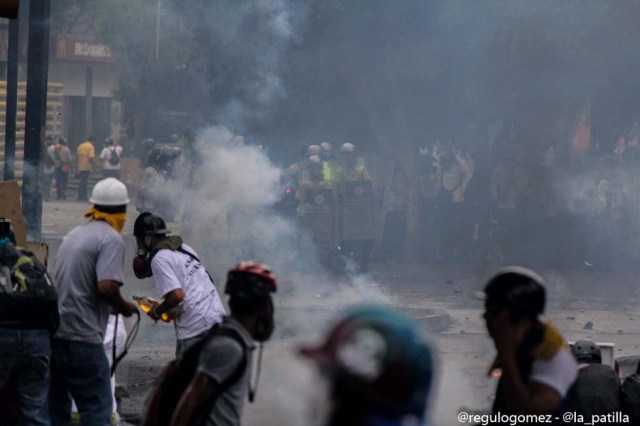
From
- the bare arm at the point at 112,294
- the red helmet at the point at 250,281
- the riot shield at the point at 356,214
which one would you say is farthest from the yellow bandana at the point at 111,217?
the riot shield at the point at 356,214

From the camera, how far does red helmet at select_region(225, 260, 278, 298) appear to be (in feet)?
11.8

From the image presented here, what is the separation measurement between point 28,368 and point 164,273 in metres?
1.10

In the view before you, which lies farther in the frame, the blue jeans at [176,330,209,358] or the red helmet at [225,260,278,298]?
the blue jeans at [176,330,209,358]

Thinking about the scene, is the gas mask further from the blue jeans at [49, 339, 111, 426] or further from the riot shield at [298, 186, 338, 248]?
the riot shield at [298, 186, 338, 248]

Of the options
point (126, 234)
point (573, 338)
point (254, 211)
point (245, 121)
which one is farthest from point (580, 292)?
point (126, 234)

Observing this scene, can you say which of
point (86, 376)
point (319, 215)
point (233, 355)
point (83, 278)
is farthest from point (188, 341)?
point (319, 215)

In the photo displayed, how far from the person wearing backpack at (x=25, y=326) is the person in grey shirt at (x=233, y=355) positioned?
1.59m

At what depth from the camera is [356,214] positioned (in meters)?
14.6

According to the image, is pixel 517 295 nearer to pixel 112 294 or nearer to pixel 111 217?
pixel 112 294

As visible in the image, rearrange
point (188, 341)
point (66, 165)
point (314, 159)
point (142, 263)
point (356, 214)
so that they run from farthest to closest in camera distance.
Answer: point (66, 165) < point (356, 214) < point (314, 159) < point (142, 263) < point (188, 341)

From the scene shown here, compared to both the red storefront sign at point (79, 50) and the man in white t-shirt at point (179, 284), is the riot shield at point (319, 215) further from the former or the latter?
the red storefront sign at point (79, 50)

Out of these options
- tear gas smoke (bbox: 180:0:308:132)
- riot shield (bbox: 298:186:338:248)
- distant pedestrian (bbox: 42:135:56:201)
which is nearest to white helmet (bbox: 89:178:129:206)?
riot shield (bbox: 298:186:338:248)

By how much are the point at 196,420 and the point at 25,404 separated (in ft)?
6.74

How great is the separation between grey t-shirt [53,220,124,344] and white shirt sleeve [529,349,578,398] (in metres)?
2.52
